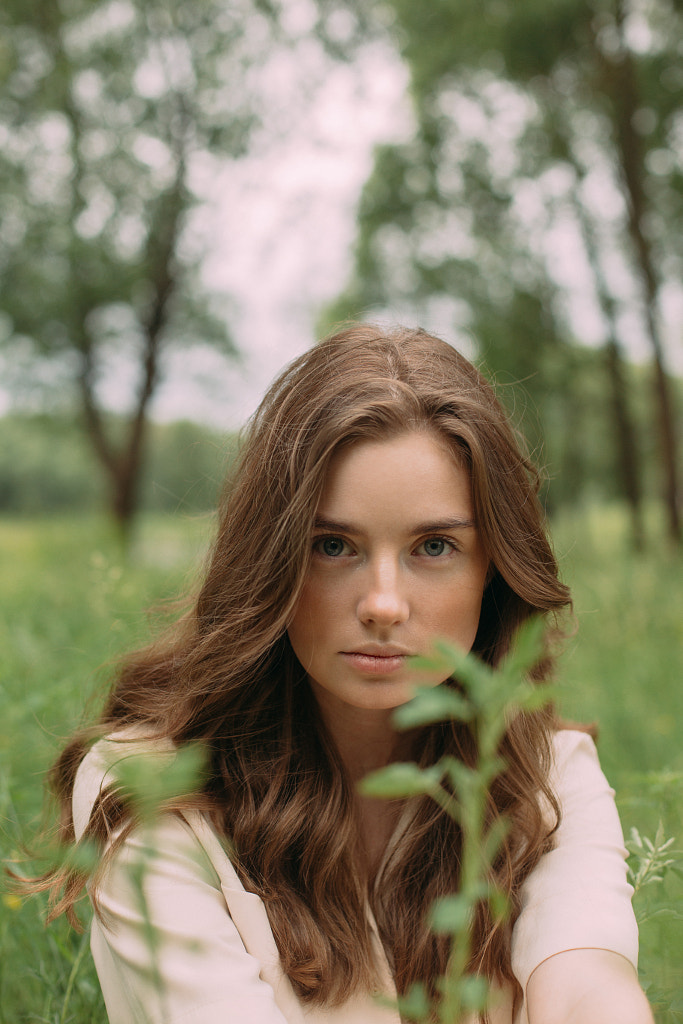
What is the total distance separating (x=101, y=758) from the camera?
63.1 inches

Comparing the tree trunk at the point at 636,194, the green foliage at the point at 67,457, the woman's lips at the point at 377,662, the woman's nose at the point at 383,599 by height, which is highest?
the tree trunk at the point at 636,194

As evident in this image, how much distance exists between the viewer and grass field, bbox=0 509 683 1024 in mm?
1784

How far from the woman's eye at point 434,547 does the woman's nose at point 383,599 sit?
94 mm

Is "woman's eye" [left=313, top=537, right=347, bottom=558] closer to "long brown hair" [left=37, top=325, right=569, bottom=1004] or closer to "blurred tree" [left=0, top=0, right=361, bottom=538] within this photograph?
"long brown hair" [left=37, top=325, right=569, bottom=1004]

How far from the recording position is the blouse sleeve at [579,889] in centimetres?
154

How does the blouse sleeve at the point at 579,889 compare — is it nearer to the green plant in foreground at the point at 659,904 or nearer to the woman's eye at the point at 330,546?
the green plant in foreground at the point at 659,904

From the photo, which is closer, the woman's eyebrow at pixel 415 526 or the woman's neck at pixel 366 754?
the woman's eyebrow at pixel 415 526

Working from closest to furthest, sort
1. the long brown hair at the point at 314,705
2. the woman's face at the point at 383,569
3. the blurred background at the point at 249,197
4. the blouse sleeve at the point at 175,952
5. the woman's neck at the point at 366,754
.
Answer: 1. the blouse sleeve at the point at 175,952
2. the woman's face at the point at 383,569
3. the long brown hair at the point at 314,705
4. the woman's neck at the point at 366,754
5. the blurred background at the point at 249,197

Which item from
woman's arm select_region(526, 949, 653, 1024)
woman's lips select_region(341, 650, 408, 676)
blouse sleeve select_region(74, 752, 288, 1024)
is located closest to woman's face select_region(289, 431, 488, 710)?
woman's lips select_region(341, 650, 408, 676)

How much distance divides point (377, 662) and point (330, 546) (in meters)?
0.23

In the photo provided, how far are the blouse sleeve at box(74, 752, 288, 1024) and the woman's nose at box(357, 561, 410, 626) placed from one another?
48 cm

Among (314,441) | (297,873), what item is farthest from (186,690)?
(314,441)

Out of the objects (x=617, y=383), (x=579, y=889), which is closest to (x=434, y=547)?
(x=579, y=889)

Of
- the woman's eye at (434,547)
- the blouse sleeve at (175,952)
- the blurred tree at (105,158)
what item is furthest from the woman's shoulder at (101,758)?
the blurred tree at (105,158)
